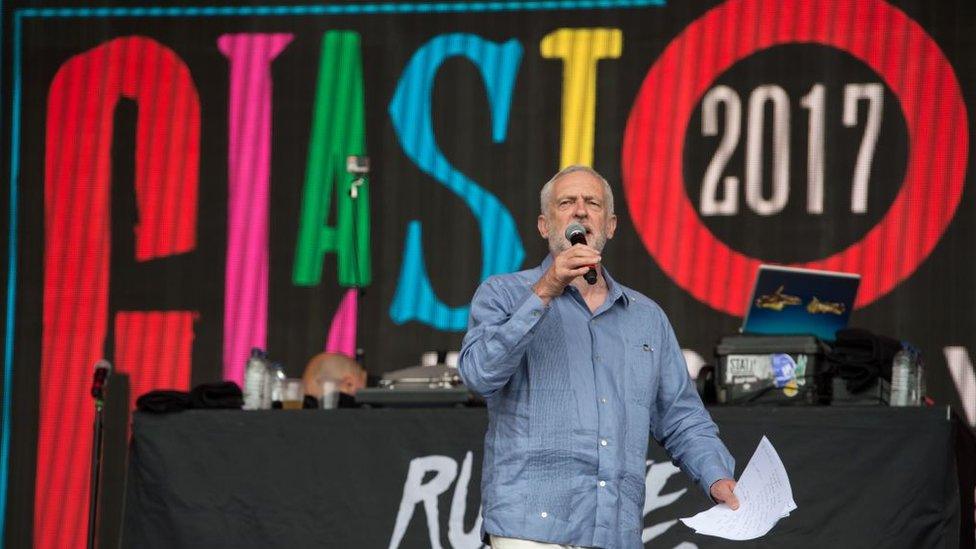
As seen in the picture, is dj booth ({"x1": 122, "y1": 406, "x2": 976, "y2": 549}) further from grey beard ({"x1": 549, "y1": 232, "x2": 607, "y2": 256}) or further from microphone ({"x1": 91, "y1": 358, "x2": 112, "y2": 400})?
grey beard ({"x1": 549, "y1": 232, "x2": 607, "y2": 256})

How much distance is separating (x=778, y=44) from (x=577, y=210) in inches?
132

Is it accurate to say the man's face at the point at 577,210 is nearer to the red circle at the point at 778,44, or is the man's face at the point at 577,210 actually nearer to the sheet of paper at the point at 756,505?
the sheet of paper at the point at 756,505

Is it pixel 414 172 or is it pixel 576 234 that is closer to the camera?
pixel 576 234

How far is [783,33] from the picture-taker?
20.5 ft

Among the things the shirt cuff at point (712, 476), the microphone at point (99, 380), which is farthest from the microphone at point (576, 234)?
the microphone at point (99, 380)

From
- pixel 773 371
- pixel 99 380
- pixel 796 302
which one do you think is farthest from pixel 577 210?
pixel 99 380

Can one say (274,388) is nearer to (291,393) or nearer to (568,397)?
(291,393)

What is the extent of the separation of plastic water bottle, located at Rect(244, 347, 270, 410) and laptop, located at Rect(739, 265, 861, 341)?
1.50 meters

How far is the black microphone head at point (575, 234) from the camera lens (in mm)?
3014

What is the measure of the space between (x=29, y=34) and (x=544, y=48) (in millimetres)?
2332

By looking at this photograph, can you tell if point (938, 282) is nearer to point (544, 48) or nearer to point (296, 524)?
point (544, 48)

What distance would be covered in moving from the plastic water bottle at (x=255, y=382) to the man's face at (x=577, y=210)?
179 centimetres

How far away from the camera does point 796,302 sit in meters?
4.61

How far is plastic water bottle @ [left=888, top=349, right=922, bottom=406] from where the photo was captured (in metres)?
4.29
